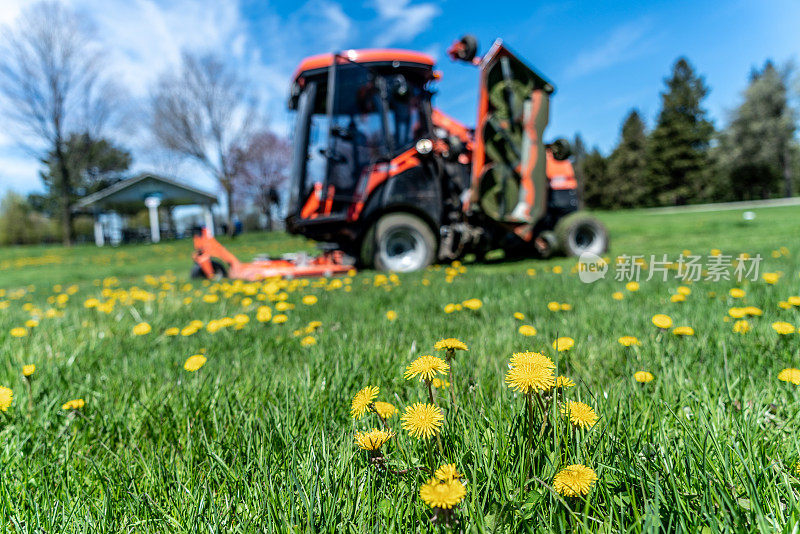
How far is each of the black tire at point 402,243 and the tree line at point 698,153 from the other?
169ft

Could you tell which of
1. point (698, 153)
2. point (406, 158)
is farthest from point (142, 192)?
point (698, 153)

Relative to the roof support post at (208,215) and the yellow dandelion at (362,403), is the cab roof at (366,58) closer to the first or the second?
the yellow dandelion at (362,403)

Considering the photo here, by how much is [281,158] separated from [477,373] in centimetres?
4096

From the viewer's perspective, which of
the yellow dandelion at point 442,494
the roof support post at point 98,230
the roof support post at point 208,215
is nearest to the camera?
the yellow dandelion at point 442,494

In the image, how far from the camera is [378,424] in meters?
1.00

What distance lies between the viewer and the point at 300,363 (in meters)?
1.59

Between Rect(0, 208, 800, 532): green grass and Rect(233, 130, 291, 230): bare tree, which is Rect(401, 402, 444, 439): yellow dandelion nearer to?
Rect(0, 208, 800, 532): green grass

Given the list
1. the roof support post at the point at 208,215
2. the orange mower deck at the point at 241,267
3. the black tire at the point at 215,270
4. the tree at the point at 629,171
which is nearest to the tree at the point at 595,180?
the tree at the point at 629,171

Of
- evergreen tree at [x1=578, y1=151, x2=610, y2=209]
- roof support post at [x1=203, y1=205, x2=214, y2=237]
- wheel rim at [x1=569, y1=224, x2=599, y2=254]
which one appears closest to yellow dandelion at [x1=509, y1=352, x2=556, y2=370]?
wheel rim at [x1=569, y1=224, x2=599, y2=254]

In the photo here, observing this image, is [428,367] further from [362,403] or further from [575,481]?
[575,481]

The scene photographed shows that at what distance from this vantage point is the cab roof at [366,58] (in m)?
5.50

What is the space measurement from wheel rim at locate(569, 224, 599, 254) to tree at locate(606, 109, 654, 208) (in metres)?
53.7

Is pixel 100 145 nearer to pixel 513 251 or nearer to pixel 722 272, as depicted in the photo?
pixel 513 251

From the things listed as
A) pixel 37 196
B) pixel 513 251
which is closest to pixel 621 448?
pixel 513 251
